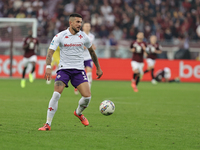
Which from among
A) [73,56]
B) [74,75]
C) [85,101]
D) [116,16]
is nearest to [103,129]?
[85,101]

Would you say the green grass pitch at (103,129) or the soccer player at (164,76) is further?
the soccer player at (164,76)

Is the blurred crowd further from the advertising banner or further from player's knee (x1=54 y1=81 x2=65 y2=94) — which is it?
player's knee (x1=54 y1=81 x2=65 y2=94)

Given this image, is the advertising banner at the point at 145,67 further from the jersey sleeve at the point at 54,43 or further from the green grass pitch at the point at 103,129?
the jersey sleeve at the point at 54,43

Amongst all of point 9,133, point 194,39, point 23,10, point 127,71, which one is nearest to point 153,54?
point 127,71

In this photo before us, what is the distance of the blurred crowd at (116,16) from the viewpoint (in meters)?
26.2

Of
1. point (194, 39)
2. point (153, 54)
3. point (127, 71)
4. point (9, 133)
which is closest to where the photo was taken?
point (9, 133)

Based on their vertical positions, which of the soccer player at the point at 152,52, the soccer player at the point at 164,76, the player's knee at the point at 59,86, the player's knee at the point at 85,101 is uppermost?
the player's knee at the point at 59,86

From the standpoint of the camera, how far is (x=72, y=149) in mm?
5277

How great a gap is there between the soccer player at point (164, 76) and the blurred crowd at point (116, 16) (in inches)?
128

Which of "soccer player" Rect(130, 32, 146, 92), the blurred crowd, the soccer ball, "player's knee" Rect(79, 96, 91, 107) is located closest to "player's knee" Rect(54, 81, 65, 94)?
"player's knee" Rect(79, 96, 91, 107)

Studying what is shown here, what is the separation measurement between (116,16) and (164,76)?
5824 millimetres

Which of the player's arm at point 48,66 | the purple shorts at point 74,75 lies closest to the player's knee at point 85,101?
the purple shorts at point 74,75

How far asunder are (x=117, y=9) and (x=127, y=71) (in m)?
5.35

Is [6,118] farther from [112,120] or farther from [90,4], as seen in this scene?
[90,4]
